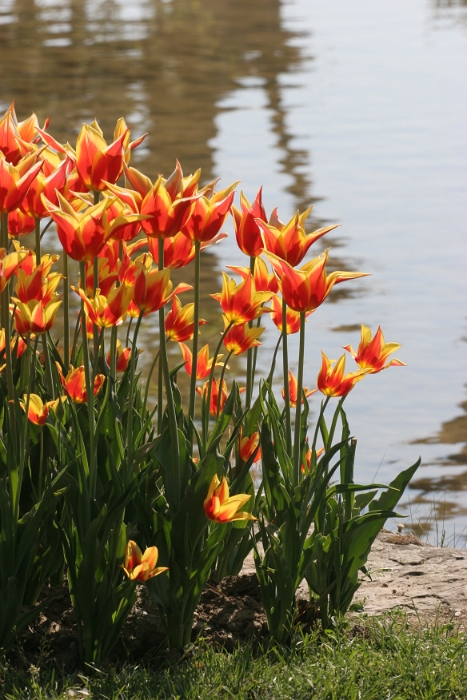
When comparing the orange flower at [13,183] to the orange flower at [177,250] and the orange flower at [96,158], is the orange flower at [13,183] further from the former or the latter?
the orange flower at [177,250]

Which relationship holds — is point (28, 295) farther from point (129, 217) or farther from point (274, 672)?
point (274, 672)

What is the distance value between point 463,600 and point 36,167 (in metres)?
1.80

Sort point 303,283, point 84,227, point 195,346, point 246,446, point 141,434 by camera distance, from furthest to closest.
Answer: point 246,446 < point 141,434 < point 195,346 < point 303,283 < point 84,227

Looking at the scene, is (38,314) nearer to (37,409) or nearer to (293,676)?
(37,409)

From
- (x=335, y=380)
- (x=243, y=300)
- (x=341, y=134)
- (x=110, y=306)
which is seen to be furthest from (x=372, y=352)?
(x=341, y=134)

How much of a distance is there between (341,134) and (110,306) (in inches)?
365

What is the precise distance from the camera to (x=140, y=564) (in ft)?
7.43

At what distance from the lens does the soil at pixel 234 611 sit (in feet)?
8.51

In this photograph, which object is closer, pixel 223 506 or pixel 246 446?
pixel 223 506

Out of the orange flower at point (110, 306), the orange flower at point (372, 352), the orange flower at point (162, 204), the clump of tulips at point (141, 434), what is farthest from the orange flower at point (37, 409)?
the orange flower at point (372, 352)

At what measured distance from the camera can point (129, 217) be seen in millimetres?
2100

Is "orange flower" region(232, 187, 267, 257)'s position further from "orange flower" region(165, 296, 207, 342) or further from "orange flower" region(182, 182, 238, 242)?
"orange flower" region(165, 296, 207, 342)

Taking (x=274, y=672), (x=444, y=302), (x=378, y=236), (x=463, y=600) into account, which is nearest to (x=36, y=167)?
(x=274, y=672)

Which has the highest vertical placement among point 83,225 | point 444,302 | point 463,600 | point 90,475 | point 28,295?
point 83,225
